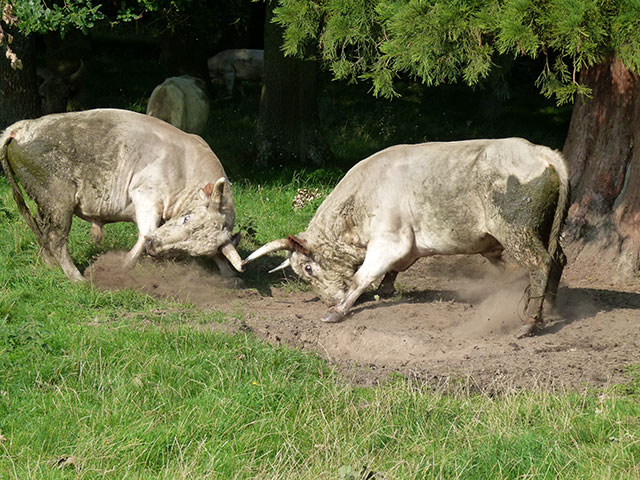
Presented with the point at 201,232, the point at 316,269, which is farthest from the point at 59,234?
the point at 316,269

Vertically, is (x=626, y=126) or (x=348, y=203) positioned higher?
(x=626, y=126)

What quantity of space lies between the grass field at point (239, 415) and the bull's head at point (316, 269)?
1.34m

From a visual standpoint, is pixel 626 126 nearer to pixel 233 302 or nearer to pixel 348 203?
pixel 348 203

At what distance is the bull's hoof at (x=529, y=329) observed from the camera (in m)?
7.46

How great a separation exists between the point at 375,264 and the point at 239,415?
315 centimetres

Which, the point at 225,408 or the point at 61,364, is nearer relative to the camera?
the point at 225,408

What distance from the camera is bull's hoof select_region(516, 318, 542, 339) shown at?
7461 millimetres

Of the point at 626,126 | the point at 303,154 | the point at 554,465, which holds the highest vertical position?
the point at 626,126

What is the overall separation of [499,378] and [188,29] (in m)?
12.5


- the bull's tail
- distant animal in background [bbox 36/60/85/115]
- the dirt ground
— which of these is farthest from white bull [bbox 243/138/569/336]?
distant animal in background [bbox 36/60/85/115]

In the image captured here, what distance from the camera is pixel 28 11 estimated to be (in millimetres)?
9266

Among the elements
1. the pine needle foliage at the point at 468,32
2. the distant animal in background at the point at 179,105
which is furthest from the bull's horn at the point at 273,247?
the distant animal in background at the point at 179,105

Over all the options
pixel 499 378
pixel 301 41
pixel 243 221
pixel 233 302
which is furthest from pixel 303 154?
pixel 499 378

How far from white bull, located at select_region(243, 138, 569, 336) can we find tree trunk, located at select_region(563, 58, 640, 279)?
1464 millimetres
